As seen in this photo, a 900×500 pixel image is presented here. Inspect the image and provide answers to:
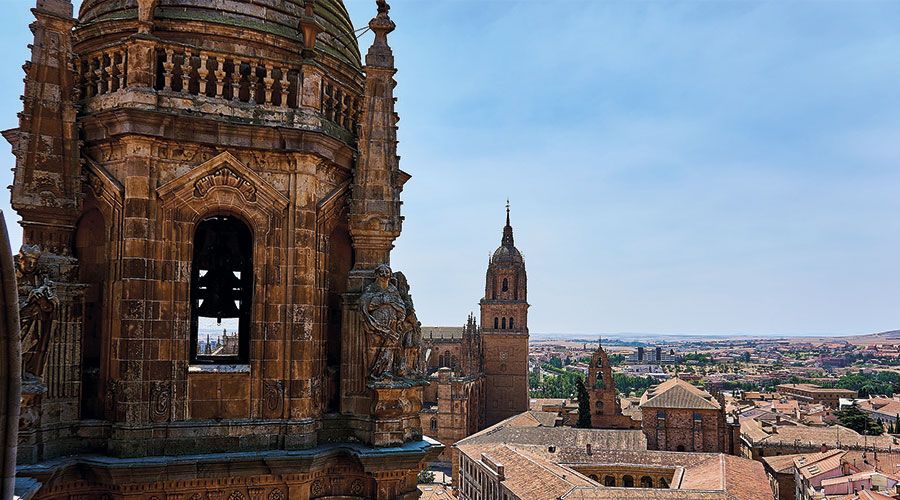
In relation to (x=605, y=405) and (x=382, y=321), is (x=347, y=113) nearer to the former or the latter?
(x=382, y=321)

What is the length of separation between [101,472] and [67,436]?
821 millimetres

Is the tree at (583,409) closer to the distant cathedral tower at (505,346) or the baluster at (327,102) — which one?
the distant cathedral tower at (505,346)

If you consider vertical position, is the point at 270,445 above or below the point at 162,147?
below

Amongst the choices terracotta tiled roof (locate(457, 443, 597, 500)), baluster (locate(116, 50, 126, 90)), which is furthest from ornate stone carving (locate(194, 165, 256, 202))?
terracotta tiled roof (locate(457, 443, 597, 500))

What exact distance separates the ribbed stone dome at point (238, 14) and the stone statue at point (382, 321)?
4.15m

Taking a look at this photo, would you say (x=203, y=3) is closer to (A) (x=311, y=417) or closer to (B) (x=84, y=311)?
(B) (x=84, y=311)

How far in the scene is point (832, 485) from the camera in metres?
58.7

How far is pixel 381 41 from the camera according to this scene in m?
12.8

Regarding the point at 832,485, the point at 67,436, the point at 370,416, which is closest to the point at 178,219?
the point at 67,436

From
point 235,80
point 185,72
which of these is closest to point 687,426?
point 235,80

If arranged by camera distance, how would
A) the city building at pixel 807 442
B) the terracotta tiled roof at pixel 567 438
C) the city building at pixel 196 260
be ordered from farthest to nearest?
the city building at pixel 807 442 → the terracotta tiled roof at pixel 567 438 → the city building at pixel 196 260

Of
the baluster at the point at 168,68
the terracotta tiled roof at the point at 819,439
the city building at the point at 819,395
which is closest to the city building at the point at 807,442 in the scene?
the terracotta tiled roof at the point at 819,439

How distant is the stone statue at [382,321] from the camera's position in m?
11.7

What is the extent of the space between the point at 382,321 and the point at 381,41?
16.0 feet
